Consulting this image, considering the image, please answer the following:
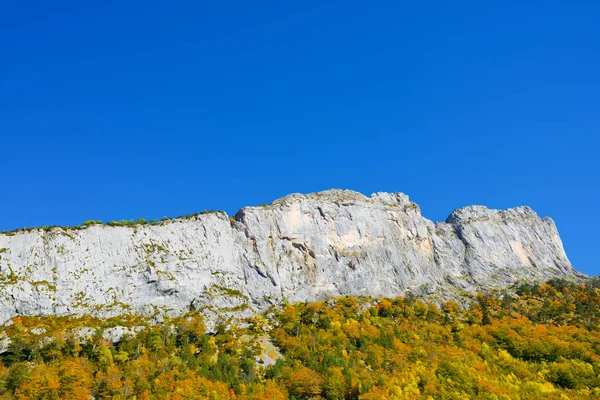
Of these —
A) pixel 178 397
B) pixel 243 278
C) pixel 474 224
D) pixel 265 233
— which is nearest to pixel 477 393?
pixel 178 397

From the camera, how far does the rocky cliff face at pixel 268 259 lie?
11025cm

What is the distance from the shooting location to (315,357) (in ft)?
310

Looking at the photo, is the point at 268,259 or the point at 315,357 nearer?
the point at 315,357

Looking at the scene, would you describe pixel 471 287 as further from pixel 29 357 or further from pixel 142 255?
pixel 29 357

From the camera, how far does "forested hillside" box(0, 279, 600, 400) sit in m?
76.4

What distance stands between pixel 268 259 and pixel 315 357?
4979cm

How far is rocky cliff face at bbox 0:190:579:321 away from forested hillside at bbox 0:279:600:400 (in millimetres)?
10461

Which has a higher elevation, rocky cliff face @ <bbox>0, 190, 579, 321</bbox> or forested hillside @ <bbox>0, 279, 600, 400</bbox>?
rocky cliff face @ <bbox>0, 190, 579, 321</bbox>

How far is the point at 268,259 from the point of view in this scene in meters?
140

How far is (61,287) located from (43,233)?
62.4 ft

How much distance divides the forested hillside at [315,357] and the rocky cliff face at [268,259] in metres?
10.5

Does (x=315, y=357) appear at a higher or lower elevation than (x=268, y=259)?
lower

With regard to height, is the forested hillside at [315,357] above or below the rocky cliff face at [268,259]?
below

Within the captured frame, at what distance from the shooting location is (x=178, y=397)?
7294 centimetres
